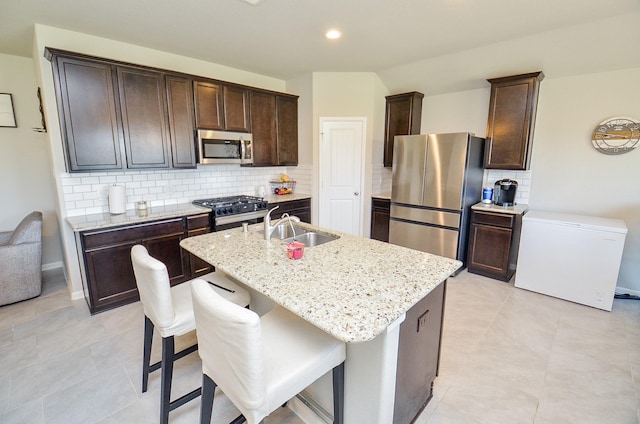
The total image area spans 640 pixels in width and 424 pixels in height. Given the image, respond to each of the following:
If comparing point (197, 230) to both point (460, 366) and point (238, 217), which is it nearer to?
point (238, 217)

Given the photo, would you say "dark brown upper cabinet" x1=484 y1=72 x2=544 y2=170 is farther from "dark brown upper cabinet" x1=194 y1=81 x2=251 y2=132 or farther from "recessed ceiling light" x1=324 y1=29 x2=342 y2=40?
"dark brown upper cabinet" x1=194 y1=81 x2=251 y2=132

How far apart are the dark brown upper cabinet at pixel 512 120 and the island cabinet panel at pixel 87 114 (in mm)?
4306

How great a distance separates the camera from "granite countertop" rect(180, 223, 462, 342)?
3.89 feet

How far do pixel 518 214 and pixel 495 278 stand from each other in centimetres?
84

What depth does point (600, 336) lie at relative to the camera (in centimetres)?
259

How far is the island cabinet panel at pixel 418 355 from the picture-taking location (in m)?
1.48

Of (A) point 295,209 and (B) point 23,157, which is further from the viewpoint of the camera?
(A) point 295,209

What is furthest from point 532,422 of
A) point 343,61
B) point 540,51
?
point 343,61

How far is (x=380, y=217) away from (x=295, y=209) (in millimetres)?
1313

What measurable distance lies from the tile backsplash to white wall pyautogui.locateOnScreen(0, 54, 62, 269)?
1.01 metres

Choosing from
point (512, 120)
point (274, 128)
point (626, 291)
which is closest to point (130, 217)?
point (274, 128)

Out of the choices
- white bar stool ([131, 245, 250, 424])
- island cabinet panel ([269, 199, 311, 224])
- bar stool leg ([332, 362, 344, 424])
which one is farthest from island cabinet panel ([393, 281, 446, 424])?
island cabinet panel ([269, 199, 311, 224])

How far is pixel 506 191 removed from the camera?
3777 mm

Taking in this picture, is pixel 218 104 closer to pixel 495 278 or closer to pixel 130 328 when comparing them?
pixel 130 328
